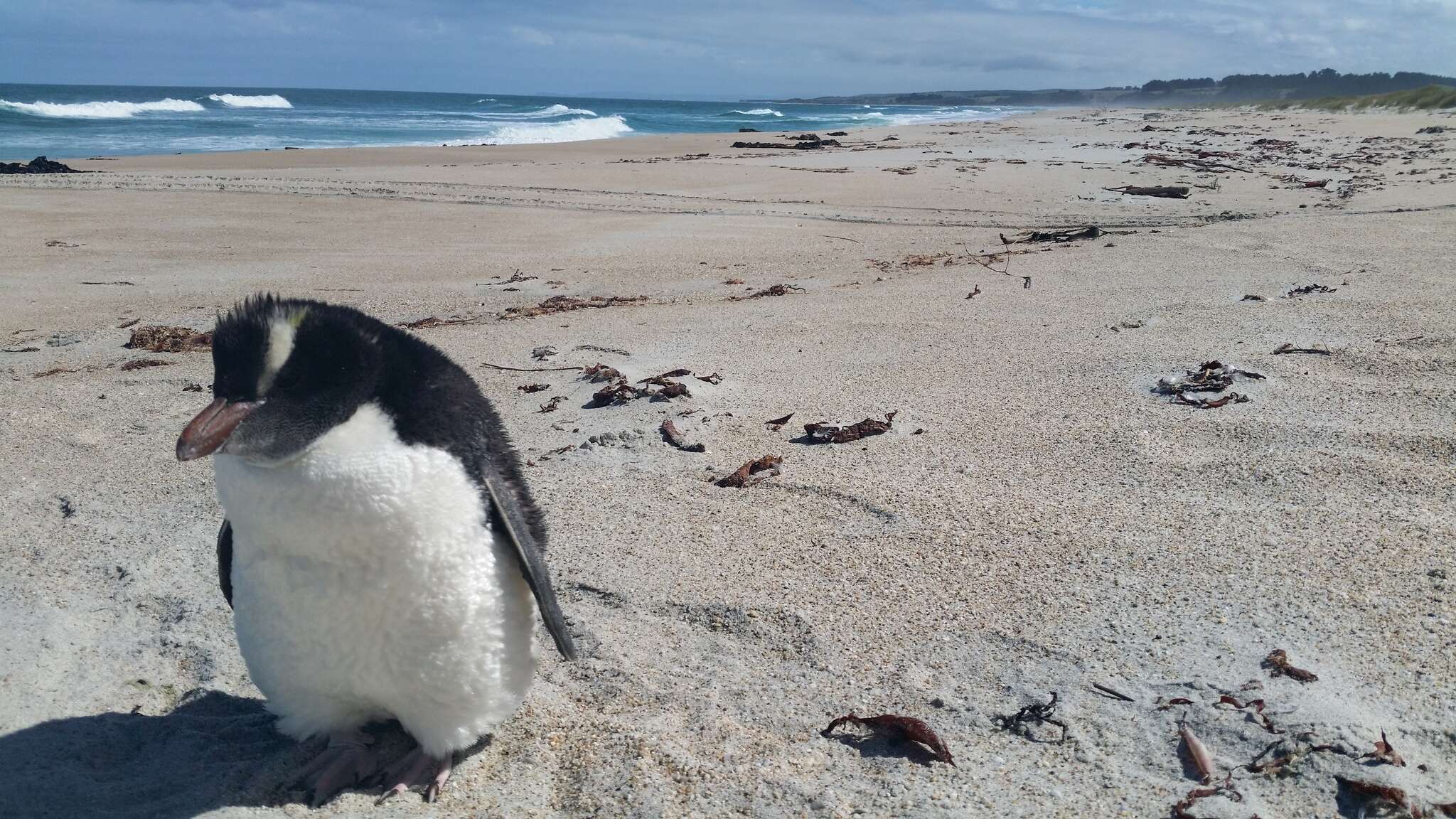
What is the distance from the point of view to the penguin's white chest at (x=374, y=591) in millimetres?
1983

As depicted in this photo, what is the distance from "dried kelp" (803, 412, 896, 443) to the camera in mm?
4184

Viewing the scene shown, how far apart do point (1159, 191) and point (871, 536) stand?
10063 mm

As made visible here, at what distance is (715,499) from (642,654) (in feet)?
3.24

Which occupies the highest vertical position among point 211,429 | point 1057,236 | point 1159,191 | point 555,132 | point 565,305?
point 211,429

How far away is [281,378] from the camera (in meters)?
2.04

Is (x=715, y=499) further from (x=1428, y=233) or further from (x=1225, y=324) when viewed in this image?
(x=1428, y=233)

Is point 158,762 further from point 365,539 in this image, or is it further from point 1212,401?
point 1212,401

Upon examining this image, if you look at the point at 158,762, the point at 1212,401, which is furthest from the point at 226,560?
the point at 1212,401

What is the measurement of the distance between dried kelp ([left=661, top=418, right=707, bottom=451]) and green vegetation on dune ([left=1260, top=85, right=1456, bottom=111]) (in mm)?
40733

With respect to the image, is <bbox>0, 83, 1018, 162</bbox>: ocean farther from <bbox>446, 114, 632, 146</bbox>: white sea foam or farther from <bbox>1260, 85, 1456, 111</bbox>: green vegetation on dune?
<bbox>1260, 85, 1456, 111</bbox>: green vegetation on dune

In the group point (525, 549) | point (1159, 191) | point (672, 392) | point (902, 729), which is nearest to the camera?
point (525, 549)

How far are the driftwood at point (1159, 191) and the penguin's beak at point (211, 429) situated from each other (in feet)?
37.8

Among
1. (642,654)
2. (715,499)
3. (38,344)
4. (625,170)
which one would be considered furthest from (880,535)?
(625,170)

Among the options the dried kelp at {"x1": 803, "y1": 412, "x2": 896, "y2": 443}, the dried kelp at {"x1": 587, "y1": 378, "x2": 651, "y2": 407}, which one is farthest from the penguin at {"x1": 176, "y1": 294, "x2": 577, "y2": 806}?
the dried kelp at {"x1": 587, "y1": 378, "x2": 651, "y2": 407}
